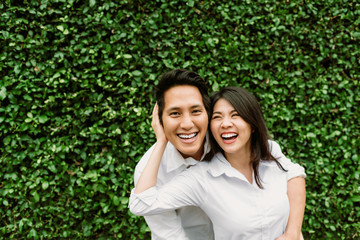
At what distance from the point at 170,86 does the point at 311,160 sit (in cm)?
230

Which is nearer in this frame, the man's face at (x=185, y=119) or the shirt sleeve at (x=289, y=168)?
the man's face at (x=185, y=119)

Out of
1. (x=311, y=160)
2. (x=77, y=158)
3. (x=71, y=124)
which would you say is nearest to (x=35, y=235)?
(x=77, y=158)

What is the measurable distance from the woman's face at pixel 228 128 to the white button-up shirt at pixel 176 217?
24 cm

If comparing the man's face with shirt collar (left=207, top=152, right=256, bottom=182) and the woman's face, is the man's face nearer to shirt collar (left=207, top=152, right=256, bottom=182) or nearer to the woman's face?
the woman's face

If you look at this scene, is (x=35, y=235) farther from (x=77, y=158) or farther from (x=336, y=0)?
(x=336, y=0)

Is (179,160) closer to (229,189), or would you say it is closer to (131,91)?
(229,189)

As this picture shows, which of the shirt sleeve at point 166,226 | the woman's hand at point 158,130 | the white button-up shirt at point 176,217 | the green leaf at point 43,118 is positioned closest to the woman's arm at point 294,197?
the white button-up shirt at point 176,217

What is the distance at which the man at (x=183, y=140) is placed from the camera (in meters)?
1.89

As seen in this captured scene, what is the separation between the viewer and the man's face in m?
1.88

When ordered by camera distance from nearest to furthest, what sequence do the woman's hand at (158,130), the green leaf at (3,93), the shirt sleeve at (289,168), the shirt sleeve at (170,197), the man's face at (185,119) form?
the shirt sleeve at (170,197) → the man's face at (185,119) → the woman's hand at (158,130) → the shirt sleeve at (289,168) → the green leaf at (3,93)

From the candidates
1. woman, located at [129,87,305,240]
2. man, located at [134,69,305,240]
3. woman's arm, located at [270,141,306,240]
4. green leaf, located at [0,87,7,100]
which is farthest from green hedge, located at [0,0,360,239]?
woman, located at [129,87,305,240]

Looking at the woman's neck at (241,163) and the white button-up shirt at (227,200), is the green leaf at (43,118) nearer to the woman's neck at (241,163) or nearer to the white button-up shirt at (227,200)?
the white button-up shirt at (227,200)

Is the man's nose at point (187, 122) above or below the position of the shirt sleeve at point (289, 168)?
above

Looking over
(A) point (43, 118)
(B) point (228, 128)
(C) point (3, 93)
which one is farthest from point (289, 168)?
(C) point (3, 93)
